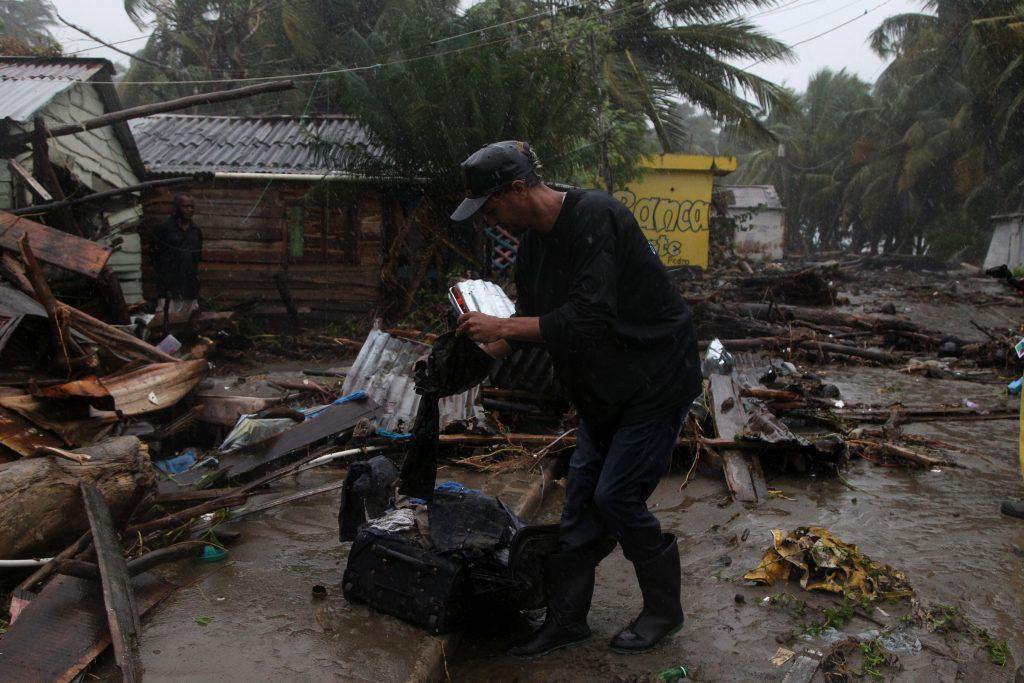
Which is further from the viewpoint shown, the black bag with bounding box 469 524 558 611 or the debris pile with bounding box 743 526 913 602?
the debris pile with bounding box 743 526 913 602

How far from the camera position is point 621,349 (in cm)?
268

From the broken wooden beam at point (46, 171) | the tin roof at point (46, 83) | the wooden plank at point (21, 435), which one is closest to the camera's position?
the wooden plank at point (21, 435)

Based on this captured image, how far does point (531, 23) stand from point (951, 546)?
1155 centimetres

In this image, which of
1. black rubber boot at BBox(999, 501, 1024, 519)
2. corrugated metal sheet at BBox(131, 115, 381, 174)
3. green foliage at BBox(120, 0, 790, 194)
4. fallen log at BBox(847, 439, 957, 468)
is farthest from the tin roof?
black rubber boot at BBox(999, 501, 1024, 519)

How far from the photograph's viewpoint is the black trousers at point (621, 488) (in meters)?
2.67

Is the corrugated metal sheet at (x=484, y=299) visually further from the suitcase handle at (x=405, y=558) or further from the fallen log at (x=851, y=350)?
the fallen log at (x=851, y=350)

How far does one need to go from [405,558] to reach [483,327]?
3.39 ft

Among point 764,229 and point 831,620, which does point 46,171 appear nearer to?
point 831,620

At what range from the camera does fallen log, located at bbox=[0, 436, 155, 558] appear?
2979mm

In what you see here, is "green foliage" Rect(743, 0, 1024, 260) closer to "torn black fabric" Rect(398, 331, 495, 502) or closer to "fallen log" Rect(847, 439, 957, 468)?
"fallen log" Rect(847, 439, 957, 468)

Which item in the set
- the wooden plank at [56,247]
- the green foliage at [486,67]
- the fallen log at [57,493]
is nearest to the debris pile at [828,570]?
the fallen log at [57,493]

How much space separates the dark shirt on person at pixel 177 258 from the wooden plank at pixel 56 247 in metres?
3.94

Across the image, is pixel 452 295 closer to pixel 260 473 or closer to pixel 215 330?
pixel 260 473

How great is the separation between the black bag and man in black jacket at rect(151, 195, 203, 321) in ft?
28.0
